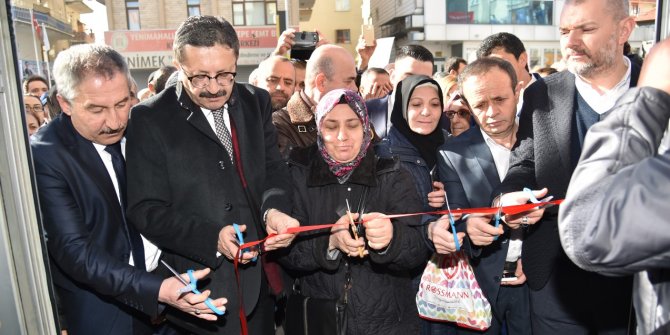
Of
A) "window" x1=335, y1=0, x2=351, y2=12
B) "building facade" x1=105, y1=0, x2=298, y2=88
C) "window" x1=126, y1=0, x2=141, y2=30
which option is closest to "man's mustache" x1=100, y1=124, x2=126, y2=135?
"building facade" x1=105, y1=0, x2=298, y2=88

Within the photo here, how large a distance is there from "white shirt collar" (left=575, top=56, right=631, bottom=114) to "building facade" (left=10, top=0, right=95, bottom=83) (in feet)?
9.04

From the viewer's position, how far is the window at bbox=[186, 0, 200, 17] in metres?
26.9

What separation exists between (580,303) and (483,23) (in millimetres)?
32492

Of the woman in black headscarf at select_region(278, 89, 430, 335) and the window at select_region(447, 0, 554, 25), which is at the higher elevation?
the window at select_region(447, 0, 554, 25)

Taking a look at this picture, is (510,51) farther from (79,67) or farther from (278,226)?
(79,67)

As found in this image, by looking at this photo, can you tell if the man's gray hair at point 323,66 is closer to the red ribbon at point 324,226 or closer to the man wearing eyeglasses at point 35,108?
the red ribbon at point 324,226

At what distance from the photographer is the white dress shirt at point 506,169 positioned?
9.20 feet

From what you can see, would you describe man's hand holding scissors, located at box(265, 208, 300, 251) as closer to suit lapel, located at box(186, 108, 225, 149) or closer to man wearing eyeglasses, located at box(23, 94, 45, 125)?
suit lapel, located at box(186, 108, 225, 149)

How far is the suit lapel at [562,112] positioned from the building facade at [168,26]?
22.6m

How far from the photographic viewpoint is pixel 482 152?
281cm

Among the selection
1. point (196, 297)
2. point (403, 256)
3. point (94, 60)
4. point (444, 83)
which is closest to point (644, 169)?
point (403, 256)

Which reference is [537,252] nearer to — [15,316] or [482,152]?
[482,152]

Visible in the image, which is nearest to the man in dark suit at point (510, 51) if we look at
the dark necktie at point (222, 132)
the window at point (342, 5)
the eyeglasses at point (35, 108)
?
the dark necktie at point (222, 132)

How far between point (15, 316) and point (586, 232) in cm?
208
